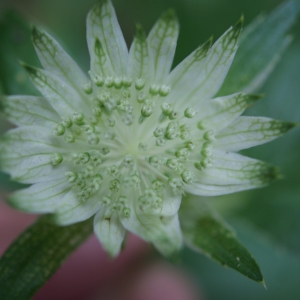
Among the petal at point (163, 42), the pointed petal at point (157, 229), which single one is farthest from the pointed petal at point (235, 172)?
the petal at point (163, 42)

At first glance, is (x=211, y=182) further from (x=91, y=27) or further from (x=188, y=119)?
(x=91, y=27)

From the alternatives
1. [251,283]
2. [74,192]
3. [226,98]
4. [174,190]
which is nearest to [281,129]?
[226,98]

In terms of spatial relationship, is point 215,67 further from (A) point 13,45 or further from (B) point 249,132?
(A) point 13,45

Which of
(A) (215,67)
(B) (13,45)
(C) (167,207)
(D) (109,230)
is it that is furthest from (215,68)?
(B) (13,45)

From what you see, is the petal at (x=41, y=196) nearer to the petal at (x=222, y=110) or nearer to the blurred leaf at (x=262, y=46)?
the petal at (x=222, y=110)

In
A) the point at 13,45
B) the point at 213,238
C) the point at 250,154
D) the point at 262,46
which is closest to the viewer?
the point at 213,238

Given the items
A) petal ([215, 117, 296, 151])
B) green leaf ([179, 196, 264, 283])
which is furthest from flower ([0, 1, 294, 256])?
green leaf ([179, 196, 264, 283])
